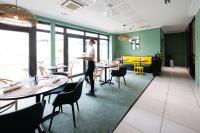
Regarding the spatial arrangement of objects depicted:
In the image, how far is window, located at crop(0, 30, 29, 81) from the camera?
4083mm

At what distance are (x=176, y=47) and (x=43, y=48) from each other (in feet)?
33.8

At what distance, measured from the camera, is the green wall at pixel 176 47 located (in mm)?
9648

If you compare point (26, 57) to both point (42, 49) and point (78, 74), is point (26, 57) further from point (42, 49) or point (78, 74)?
point (78, 74)

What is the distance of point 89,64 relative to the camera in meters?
3.50

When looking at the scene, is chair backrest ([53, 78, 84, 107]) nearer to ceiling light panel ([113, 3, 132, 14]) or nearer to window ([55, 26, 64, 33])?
ceiling light panel ([113, 3, 132, 14])

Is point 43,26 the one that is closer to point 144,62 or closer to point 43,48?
point 43,48

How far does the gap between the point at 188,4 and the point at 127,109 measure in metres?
3.96

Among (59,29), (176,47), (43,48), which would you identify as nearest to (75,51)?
(59,29)

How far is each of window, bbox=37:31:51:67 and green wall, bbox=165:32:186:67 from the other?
9.62 metres

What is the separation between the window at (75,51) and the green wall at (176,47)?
782 cm

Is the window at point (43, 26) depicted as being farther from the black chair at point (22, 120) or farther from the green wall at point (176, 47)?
the green wall at point (176, 47)

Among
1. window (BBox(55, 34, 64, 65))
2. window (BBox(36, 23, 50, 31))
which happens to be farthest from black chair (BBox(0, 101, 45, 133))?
window (BBox(55, 34, 64, 65))

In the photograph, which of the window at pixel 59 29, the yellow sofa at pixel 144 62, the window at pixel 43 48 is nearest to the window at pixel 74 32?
the window at pixel 59 29

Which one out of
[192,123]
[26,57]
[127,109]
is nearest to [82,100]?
[127,109]
